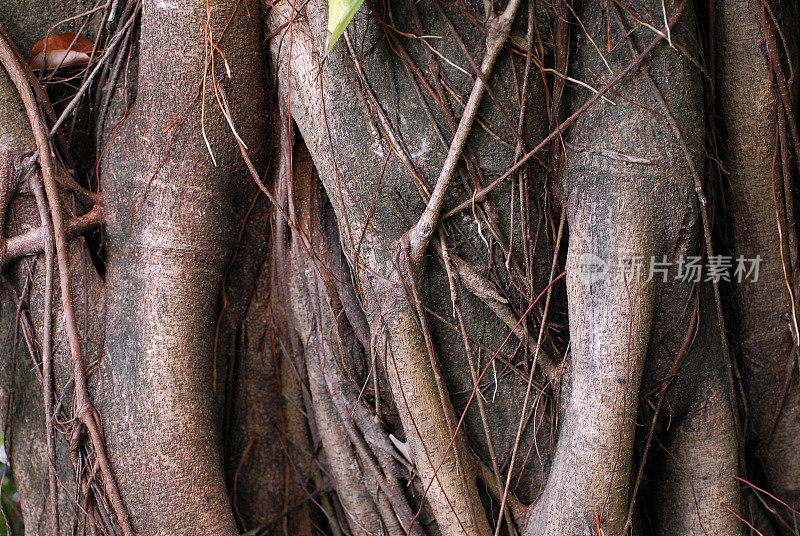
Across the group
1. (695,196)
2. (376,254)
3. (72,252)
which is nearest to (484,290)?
(376,254)

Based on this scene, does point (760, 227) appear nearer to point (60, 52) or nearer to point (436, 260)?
point (436, 260)

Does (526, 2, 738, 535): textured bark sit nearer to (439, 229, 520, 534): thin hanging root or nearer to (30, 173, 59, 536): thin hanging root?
(439, 229, 520, 534): thin hanging root

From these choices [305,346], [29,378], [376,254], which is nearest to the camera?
[376,254]

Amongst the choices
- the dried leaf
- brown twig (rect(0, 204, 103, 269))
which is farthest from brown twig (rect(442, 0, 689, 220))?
the dried leaf

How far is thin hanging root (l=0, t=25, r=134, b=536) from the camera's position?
1.26 meters

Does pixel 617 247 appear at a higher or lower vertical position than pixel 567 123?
lower

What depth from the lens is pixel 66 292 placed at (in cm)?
128

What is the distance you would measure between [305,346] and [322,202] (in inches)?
13.8

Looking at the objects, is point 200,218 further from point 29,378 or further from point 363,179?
point 29,378

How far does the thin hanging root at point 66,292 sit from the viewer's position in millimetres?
1259

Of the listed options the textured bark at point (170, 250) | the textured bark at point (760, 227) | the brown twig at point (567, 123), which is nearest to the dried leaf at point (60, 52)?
the textured bark at point (170, 250)

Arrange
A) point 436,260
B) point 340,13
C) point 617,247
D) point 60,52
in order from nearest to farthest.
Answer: point 340,13 → point 617,247 → point 436,260 → point 60,52

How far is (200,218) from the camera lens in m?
1.31

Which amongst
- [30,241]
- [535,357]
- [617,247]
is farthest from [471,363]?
[30,241]
